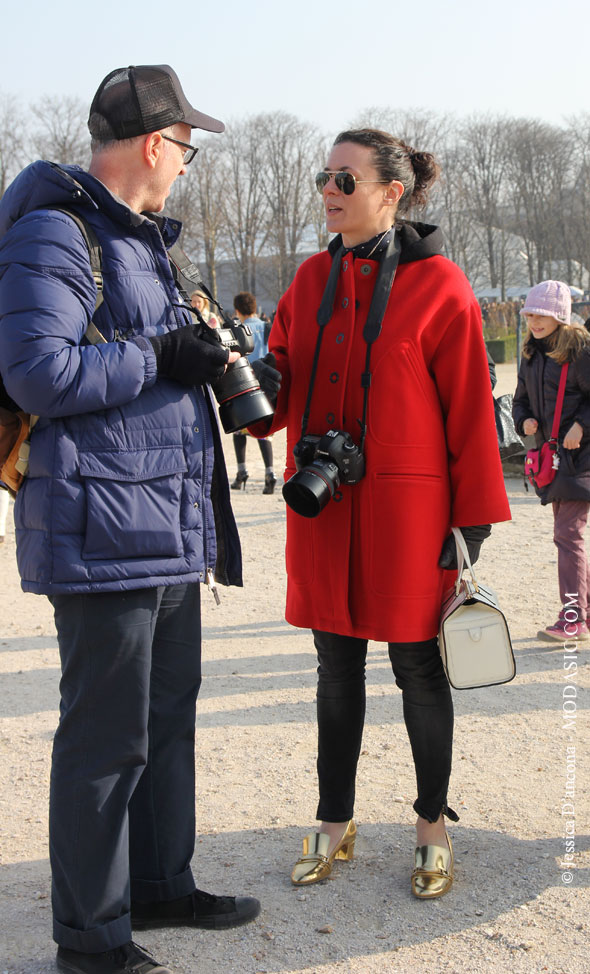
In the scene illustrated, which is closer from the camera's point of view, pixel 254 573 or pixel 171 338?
pixel 171 338

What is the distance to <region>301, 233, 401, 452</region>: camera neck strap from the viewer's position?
2.85 metres

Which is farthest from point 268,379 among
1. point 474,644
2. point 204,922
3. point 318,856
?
point 204,922

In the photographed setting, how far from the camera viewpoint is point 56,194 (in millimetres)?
2418

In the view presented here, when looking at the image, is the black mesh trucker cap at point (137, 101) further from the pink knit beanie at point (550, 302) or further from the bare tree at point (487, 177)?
the bare tree at point (487, 177)

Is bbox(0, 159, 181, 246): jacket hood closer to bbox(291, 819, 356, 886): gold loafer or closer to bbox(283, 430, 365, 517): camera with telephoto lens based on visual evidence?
bbox(283, 430, 365, 517): camera with telephoto lens

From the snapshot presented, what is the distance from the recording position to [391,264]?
292cm

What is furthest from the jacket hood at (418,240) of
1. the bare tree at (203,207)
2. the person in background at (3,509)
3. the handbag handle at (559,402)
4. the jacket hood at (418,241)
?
the bare tree at (203,207)

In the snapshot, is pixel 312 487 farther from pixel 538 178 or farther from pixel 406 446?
pixel 538 178

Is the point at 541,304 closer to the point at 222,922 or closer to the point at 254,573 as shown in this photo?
the point at 254,573

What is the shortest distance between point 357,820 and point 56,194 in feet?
7.31

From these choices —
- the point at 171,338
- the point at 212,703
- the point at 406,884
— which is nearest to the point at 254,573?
the point at 212,703

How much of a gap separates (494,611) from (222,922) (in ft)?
3.80

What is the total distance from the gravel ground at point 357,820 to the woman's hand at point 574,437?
1047 mm

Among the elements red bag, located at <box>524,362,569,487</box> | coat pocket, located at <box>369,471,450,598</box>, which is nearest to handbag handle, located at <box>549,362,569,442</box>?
red bag, located at <box>524,362,569,487</box>
